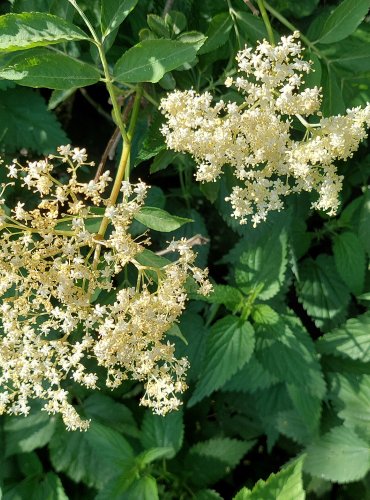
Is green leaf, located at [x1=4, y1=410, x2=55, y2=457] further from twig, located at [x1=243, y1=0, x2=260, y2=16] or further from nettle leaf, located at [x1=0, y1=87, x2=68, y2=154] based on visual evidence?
twig, located at [x1=243, y1=0, x2=260, y2=16]

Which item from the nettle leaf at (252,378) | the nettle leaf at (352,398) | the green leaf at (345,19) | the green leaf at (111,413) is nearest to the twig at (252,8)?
the green leaf at (345,19)

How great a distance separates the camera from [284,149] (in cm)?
126

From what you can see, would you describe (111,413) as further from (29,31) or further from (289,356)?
(29,31)

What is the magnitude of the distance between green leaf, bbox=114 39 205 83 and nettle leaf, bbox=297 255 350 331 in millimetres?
1060

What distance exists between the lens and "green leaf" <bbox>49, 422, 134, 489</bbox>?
1.94 meters

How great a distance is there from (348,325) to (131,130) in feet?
3.25

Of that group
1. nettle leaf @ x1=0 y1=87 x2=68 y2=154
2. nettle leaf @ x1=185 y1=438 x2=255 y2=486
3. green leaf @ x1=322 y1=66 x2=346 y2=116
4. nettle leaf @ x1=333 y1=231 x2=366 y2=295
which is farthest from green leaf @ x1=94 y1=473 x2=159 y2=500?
green leaf @ x1=322 y1=66 x2=346 y2=116

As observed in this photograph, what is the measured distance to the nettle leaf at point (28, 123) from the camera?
1809mm

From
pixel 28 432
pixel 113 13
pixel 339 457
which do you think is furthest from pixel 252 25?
pixel 28 432

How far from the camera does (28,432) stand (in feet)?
6.64

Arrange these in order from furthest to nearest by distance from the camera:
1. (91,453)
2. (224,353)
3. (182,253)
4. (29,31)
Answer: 1. (91,453)
2. (224,353)
3. (182,253)
4. (29,31)

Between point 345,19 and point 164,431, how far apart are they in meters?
1.37

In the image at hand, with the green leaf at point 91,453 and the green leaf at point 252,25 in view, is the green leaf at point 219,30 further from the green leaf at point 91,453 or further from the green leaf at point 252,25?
the green leaf at point 91,453

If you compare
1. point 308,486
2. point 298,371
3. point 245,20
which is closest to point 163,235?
point 298,371
